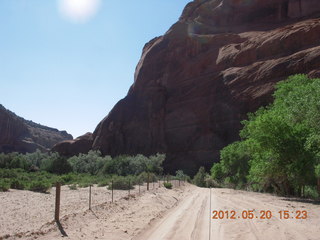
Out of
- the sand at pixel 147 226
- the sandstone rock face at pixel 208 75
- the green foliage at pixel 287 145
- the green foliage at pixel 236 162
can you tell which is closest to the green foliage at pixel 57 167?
the sandstone rock face at pixel 208 75

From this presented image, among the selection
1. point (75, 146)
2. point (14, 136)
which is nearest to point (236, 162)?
point (75, 146)

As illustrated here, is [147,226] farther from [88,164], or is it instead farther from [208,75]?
[208,75]

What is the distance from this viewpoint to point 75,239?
31.9ft

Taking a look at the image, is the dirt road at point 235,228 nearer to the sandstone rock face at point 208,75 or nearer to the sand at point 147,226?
the sand at point 147,226

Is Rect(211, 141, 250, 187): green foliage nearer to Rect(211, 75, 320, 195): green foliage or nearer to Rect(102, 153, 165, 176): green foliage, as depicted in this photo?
Rect(211, 75, 320, 195): green foliage

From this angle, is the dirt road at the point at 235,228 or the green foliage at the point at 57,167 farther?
the green foliage at the point at 57,167

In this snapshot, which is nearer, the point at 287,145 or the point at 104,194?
the point at 287,145

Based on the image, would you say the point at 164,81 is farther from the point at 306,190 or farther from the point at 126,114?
the point at 306,190

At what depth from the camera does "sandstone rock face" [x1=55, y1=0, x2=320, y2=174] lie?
206 ft

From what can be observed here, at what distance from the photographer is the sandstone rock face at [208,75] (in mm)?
62906

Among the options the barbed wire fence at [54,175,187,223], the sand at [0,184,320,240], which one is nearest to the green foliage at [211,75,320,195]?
the sand at [0,184,320,240]

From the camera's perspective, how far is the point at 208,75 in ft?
249

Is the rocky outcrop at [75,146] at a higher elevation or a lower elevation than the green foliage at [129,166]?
higher

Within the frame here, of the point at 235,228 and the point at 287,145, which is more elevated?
the point at 287,145
